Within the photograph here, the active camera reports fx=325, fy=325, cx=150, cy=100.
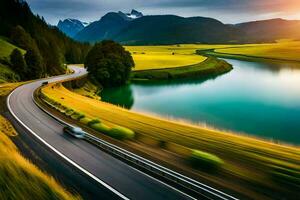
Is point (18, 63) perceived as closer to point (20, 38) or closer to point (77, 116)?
point (20, 38)

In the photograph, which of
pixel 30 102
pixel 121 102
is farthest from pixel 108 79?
pixel 30 102

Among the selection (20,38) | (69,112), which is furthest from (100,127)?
(20,38)

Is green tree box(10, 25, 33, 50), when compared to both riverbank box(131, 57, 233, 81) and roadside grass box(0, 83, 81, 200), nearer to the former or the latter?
riverbank box(131, 57, 233, 81)

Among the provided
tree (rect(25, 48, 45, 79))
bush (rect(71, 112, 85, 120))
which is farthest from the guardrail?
tree (rect(25, 48, 45, 79))

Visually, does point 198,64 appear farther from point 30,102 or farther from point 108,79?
point 30,102

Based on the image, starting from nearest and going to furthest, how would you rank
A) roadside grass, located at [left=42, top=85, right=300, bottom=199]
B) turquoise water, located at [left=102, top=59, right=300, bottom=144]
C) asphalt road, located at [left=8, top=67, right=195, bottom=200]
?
asphalt road, located at [left=8, top=67, right=195, bottom=200]
roadside grass, located at [left=42, top=85, right=300, bottom=199]
turquoise water, located at [left=102, top=59, right=300, bottom=144]

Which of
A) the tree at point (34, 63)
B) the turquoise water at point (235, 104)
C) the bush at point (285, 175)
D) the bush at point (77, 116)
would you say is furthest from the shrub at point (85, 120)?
the tree at point (34, 63)
